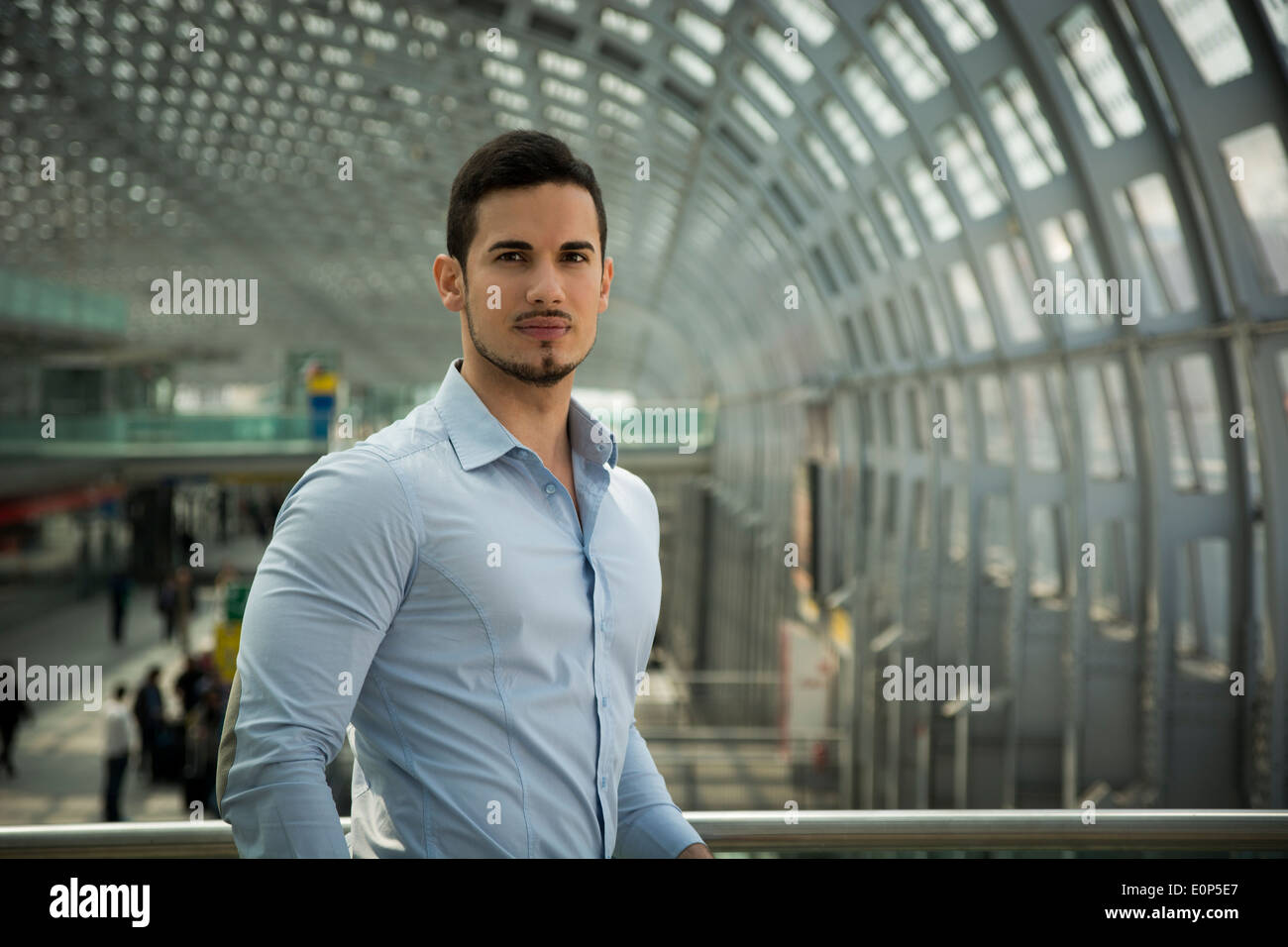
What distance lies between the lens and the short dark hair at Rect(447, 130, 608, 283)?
196cm

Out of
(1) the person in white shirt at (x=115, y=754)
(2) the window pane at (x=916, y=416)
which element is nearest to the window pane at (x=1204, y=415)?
(2) the window pane at (x=916, y=416)

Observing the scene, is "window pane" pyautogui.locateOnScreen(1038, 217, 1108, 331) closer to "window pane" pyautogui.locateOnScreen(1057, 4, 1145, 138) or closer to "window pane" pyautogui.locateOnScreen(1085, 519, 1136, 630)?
"window pane" pyautogui.locateOnScreen(1057, 4, 1145, 138)

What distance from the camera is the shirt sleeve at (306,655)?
161 cm

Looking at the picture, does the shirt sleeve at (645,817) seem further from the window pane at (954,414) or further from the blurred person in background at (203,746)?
the window pane at (954,414)

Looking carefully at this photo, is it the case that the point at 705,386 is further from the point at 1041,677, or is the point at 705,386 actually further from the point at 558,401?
the point at 558,401

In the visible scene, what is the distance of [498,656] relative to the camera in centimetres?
185

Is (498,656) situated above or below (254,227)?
below

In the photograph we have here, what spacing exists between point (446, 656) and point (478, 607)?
0.32 feet

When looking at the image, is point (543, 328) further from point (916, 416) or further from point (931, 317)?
point (916, 416)

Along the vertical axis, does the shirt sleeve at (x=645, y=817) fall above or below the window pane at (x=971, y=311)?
below

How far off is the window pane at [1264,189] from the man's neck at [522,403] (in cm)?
678

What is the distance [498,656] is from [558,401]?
54cm

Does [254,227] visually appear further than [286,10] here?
Yes
